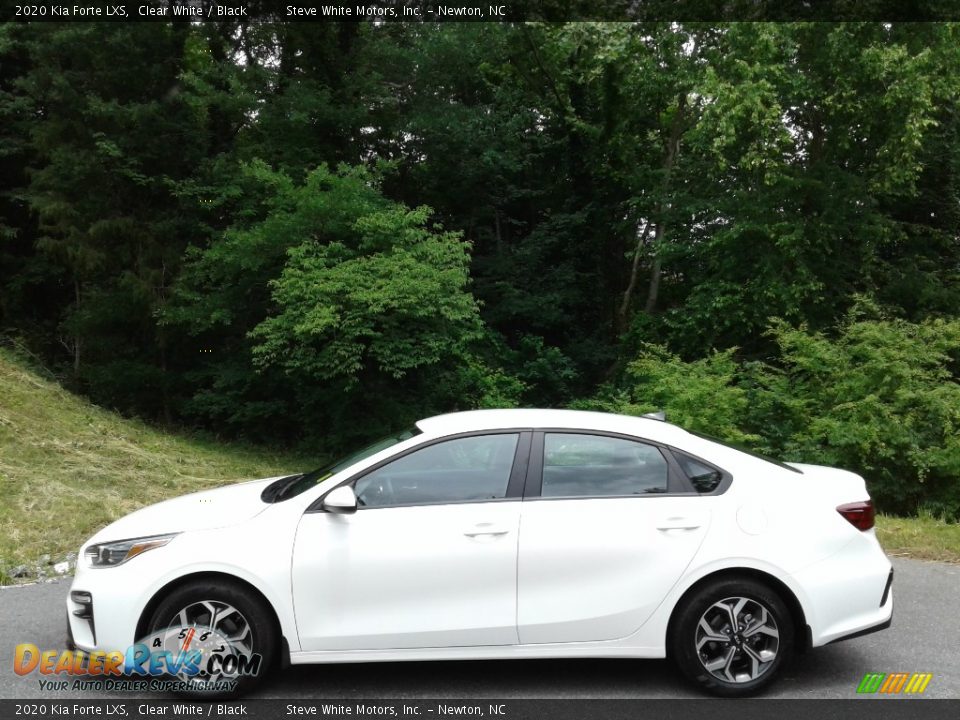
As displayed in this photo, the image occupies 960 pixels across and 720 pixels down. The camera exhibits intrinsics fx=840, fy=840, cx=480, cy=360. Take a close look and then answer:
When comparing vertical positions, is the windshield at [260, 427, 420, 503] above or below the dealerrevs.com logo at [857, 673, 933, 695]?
above

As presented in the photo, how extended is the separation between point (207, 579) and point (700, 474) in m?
2.74

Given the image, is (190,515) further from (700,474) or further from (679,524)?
(700,474)

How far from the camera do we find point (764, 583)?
179 inches

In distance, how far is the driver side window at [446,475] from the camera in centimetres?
461

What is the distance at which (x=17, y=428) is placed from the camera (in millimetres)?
12641

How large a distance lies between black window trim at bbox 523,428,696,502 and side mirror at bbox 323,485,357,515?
0.93 m

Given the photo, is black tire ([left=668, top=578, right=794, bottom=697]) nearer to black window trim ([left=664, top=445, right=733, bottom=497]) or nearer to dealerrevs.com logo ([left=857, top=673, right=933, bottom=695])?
black window trim ([left=664, top=445, right=733, bottom=497])

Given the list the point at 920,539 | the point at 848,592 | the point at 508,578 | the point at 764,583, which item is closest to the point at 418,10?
the point at 920,539

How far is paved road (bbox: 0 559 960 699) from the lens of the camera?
459cm

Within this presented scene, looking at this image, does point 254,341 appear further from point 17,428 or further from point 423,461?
point 423,461

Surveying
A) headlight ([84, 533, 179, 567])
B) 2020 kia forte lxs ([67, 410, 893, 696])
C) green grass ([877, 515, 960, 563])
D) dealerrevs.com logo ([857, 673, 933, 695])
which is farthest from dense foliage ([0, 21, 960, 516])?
headlight ([84, 533, 179, 567])

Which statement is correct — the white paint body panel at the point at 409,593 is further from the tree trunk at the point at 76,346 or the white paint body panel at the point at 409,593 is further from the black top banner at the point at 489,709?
the tree trunk at the point at 76,346

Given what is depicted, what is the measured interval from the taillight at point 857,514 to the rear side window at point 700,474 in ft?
2.28

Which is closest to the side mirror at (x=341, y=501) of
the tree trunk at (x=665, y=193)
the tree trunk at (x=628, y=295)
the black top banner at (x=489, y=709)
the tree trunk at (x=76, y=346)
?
Result: the black top banner at (x=489, y=709)
